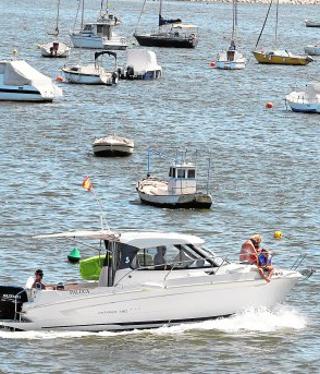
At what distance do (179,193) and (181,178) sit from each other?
0.62 meters

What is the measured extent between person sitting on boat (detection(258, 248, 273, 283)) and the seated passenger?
263 cm

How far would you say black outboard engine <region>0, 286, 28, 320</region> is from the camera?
131 ft

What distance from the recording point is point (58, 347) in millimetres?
39469

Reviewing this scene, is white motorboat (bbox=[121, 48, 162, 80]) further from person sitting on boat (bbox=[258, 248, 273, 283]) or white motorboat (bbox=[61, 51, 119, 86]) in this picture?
person sitting on boat (bbox=[258, 248, 273, 283])

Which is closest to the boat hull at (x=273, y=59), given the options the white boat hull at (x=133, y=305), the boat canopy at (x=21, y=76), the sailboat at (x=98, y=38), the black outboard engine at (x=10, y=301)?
the sailboat at (x=98, y=38)

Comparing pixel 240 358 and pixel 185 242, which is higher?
pixel 185 242

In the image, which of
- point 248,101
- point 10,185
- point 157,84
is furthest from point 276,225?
point 157,84

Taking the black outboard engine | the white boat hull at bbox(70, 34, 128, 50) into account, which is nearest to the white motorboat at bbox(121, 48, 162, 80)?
the white boat hull at bbox(70, 34, 128, 50)

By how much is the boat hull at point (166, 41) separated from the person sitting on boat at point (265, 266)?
129 meters

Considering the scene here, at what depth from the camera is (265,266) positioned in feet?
134

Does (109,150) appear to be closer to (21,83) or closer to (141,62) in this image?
(21,83)

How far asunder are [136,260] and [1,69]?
59.6m

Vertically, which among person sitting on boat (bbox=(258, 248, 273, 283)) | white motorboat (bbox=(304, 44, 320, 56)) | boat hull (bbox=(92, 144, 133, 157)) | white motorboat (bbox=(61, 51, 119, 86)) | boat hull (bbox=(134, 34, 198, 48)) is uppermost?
person sitting on boat (bbox=(258, 248, 273, 283))

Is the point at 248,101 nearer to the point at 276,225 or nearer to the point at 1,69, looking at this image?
the point at 1,69
